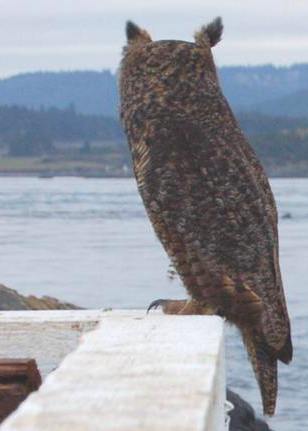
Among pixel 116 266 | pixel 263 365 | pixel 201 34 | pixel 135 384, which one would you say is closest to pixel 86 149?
pixel 116 266

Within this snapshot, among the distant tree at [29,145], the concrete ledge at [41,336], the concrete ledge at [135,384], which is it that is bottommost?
the distant tree at [29,145]

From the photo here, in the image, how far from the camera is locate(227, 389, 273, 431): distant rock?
1171 centimetres

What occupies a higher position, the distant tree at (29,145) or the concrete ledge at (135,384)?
the concrete ledge at (135,384)

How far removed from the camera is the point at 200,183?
471 centimetres

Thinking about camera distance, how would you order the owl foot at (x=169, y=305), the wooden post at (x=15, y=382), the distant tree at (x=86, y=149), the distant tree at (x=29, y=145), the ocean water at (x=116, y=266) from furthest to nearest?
the distant tree at (x=29, y=145), the distant tree at (x=86, y=149), the ocean water at (x=116, y=266), the owl foot at (x=169, y=305), the wooden post at (x=15, y=382)

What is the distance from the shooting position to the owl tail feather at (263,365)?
14.8 ft

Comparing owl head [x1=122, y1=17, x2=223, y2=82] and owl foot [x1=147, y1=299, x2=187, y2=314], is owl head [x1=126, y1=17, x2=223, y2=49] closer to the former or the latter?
owl head [x1=122, y1=17, x2=223, y2=82]

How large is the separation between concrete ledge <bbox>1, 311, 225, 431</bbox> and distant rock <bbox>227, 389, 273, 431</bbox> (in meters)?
8.58

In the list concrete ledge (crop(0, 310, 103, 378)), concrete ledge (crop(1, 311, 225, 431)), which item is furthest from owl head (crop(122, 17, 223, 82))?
concrete ledge (crop(1, 311, 225, 431))

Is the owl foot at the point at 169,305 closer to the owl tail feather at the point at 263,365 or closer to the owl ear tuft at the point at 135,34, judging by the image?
the owl tail feather at the point at 263,365

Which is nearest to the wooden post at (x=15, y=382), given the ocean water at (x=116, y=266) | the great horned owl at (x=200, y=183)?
the great horned owl at (x=200, y=183)

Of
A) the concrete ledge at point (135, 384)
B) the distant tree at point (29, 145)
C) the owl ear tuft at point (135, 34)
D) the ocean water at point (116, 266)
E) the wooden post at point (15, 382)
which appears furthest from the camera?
the distant tree at point (29, 145)

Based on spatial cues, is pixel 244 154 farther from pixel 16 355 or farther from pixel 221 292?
pixel 16 355

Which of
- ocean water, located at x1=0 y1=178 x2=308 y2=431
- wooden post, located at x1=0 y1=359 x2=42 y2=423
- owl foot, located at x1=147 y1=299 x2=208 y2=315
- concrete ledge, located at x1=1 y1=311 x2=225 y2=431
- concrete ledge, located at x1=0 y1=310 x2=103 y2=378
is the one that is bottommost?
ocean water, located at x1=0 y1=178 x2=308 y2=431
